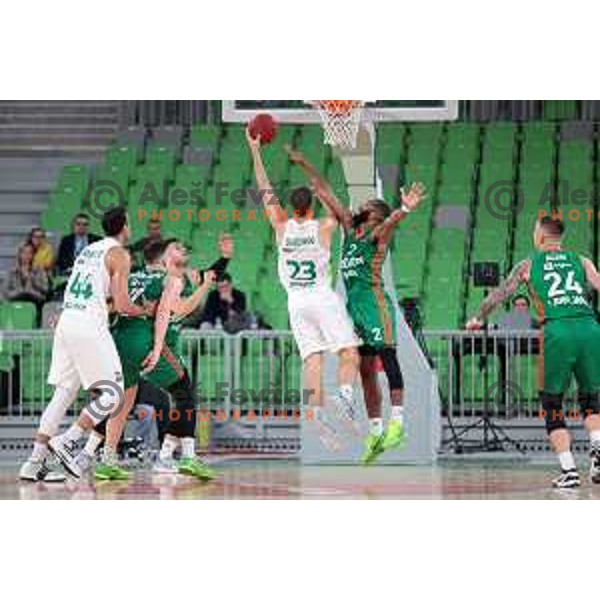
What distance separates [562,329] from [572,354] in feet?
0.66

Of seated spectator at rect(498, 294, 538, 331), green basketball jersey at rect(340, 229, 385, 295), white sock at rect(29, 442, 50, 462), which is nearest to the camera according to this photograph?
white sock at rect(29, 442, 50, 462)

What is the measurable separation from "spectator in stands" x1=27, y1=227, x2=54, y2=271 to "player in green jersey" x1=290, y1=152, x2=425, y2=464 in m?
4.46

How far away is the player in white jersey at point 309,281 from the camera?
15211mm

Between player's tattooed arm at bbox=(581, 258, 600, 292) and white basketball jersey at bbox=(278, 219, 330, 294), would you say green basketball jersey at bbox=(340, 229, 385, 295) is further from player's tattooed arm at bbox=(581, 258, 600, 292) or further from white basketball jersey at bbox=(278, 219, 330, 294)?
player's tattooed arm at bbox=(581, 258, 600, 292)

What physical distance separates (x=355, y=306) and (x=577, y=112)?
26.1 feet

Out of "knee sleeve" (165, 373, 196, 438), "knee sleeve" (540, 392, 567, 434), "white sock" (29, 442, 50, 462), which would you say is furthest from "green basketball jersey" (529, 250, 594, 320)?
"white sock" (29, 442, 50, 462)

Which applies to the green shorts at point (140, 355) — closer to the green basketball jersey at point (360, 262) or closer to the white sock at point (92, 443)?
the white sock at point (92, 443)

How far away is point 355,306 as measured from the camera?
15.8 m

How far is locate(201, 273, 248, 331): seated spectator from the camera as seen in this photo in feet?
63.3

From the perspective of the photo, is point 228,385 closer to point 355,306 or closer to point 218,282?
point 218,282

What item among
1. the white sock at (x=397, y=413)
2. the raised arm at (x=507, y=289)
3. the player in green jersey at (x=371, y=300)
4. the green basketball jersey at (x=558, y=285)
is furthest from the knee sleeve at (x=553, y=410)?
the white sock at (x=397, y=413)

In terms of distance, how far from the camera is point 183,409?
15.4 m
